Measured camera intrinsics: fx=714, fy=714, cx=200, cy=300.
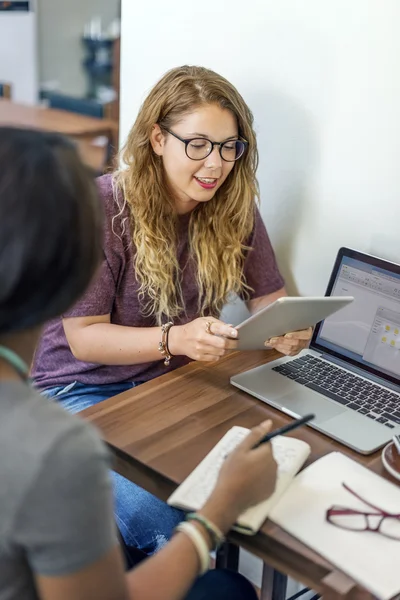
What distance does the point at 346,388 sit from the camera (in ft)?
4.47

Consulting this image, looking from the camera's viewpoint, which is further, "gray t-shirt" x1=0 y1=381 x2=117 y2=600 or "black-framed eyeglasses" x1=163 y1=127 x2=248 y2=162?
"black-framed eyeglasses" x1=163 y1=127 x2=248 y2=162

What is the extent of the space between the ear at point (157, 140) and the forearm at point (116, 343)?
38 cm

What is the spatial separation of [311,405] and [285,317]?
0.54 feet

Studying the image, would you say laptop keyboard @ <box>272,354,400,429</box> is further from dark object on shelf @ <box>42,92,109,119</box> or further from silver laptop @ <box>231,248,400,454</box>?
dark object on shelf @ <box>42,92,109,119</box>

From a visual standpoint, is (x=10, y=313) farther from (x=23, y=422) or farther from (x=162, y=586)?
(x=162, y=586)

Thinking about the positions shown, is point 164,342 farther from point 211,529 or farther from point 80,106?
point 80,106

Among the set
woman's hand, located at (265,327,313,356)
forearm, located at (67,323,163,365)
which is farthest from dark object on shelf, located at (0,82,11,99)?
woman's hand, located at (265,327,313,356)

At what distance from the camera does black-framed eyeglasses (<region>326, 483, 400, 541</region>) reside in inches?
37.9

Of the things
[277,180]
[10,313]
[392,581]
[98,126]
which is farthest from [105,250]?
[98,126]

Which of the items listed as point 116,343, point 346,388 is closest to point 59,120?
point 116,343

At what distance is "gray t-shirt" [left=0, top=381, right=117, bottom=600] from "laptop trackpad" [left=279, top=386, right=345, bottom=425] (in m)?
0.58

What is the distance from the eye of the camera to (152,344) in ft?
4.67

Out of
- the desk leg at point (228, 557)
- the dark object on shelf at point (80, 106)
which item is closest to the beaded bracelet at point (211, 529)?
the desk leg at point (228, 557)

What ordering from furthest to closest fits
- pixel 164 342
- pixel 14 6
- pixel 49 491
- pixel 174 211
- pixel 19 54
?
pixel 19 54 < pixel 14 6 < pixel 174 211 < pixel 164 342 < pixel 49 491
